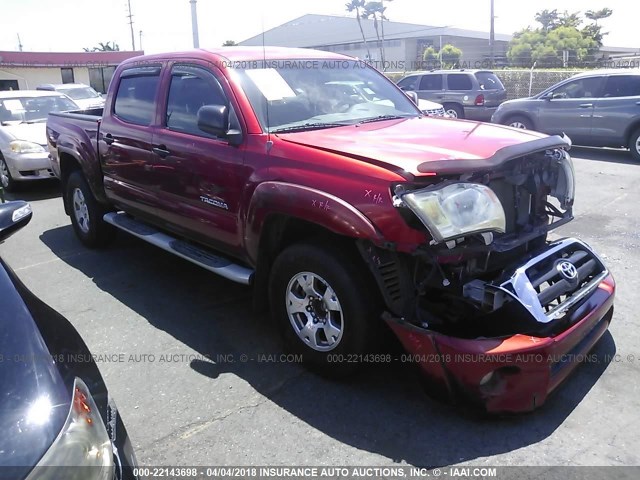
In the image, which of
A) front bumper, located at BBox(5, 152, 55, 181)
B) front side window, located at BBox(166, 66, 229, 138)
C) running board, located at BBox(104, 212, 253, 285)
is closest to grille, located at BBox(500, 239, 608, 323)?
running board, located at BBox(104, 212, 253, 285)

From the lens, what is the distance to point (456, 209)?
2883 millimetres

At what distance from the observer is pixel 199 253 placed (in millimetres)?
4383

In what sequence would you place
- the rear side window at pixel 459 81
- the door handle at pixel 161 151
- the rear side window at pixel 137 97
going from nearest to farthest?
the door handle at pixel 161 151, the rear side window at pixel 137 97, the rear side window at pixel 459 81

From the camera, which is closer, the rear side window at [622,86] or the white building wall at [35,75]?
the rear side window at [622,86]

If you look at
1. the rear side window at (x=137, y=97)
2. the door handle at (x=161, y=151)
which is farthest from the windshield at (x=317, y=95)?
the rear side window at (x=137, y=97)

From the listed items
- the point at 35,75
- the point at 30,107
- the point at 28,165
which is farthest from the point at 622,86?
the point at 35,75

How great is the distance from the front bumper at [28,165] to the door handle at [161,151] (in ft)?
17.9

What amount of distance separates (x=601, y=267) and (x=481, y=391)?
4.45ft

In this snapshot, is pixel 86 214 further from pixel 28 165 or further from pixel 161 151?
pixel 28 165

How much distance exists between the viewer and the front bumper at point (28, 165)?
9031 mm

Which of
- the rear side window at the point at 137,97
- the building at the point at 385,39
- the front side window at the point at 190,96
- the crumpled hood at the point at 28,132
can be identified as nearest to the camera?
the front side window at the point at 190,96

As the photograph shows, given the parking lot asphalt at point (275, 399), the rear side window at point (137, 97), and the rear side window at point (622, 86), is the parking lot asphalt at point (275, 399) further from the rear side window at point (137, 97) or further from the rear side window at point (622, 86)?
the rear side window at point (622, 86)

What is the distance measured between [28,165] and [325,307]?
757 centimetres

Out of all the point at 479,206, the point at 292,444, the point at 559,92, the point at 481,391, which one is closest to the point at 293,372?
the point at 292,444
